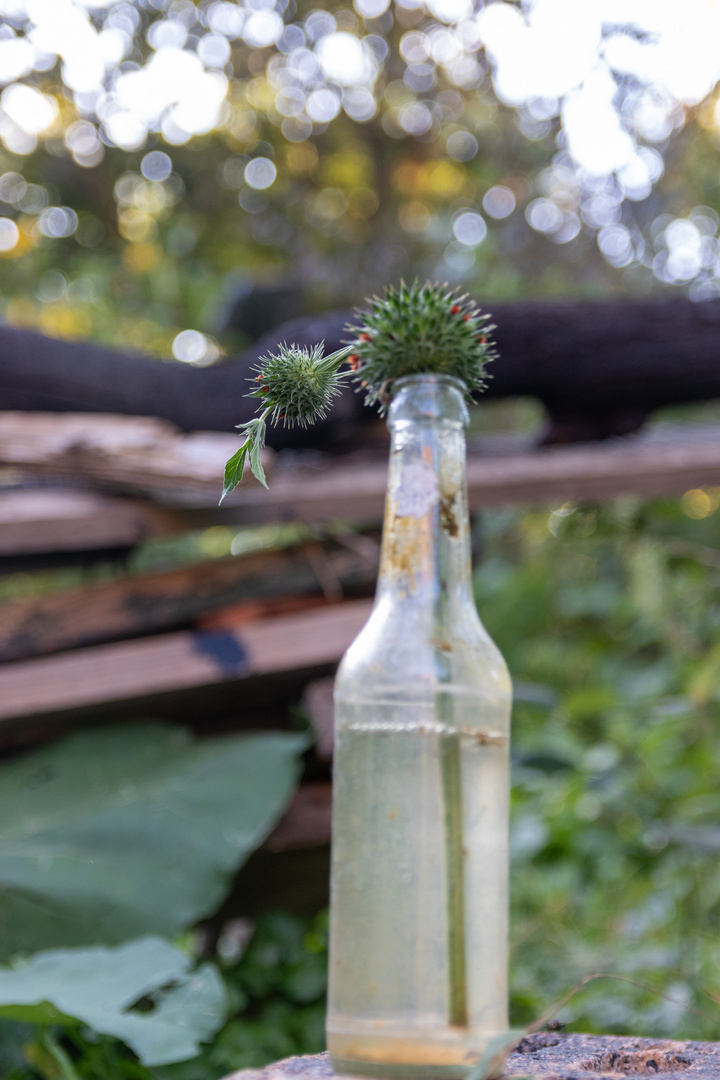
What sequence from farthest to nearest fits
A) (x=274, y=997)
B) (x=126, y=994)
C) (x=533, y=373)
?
(x=274, y=997), (x=533, y=373), (x=126, y=994)

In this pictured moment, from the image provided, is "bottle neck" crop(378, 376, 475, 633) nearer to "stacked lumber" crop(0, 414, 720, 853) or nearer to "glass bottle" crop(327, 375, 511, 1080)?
"glass bottle" crop(327, 375, 511, 1080)

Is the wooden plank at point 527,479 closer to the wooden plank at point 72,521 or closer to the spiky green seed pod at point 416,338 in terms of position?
the wooden plank at point 72,521

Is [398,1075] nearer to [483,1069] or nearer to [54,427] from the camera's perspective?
[483,1069]

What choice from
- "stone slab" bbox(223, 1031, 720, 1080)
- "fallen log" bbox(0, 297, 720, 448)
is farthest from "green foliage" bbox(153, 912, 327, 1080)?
"stone slab" bbox(223, 1031, 720, 1080)

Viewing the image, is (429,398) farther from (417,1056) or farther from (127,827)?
(127,827)

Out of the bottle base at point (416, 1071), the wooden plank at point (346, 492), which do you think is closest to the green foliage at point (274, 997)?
the wooden plank at point (346, 492)

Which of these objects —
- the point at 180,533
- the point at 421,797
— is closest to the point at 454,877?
the point at 421,797

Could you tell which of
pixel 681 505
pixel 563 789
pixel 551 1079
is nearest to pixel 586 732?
pixel 563 789
